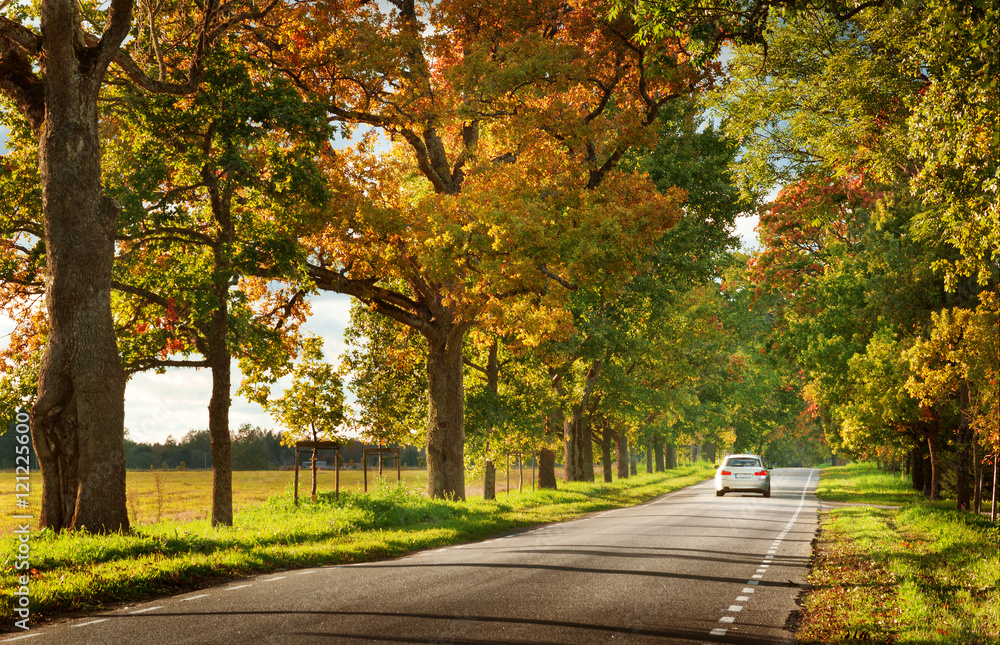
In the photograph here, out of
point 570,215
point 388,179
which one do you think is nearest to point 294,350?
point 388,179

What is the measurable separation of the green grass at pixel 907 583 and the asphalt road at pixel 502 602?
48 centimetres

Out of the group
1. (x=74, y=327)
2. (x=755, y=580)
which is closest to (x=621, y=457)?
(x=755, y=580)

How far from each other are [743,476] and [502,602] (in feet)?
82.7

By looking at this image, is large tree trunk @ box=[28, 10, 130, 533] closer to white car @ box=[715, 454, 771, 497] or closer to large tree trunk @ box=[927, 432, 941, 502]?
large tree trunk @ box=[927, 432, 941, 502]

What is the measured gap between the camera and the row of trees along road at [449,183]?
12.7 m

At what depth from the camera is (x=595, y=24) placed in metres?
19.9

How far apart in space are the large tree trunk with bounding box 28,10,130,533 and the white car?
24498 millimetres

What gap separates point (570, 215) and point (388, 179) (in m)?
6.05

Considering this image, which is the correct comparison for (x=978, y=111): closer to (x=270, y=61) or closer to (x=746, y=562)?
(x=746, y=562)

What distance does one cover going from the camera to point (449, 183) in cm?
2334

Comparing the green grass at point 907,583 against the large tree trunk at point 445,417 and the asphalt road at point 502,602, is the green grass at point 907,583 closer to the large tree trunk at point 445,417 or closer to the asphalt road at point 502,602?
the asphalt road at point 502,602

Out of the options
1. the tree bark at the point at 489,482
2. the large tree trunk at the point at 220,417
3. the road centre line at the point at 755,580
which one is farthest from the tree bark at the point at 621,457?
the large tree trunk at the point at 220,417

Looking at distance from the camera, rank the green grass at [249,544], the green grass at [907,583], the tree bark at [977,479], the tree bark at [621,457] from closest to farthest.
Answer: the green grass at [907,583], the green grass at [249,544], the tree bark at [977,479], the tree bark at [621,457]

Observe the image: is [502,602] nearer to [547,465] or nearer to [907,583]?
[907,583]
